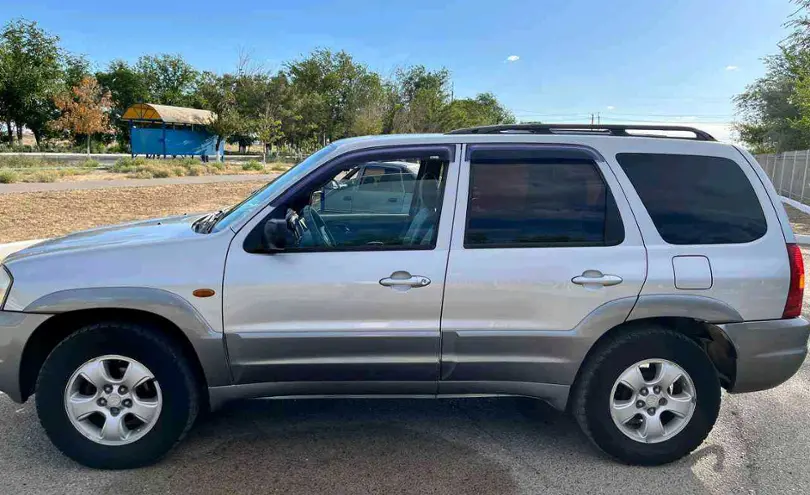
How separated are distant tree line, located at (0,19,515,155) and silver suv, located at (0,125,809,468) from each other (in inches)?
1450

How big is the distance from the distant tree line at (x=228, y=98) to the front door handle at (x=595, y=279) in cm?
3750

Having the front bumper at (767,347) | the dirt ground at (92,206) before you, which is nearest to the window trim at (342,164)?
the front bumper at (767,347)

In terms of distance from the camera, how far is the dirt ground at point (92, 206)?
1068cm

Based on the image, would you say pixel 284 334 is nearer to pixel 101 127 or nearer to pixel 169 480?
pixel 169 480

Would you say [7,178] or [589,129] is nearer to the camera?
[589,129]

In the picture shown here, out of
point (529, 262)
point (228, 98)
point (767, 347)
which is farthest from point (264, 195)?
point (228, 98)

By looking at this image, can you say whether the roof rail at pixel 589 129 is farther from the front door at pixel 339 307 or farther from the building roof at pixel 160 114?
the building roof at pixel 160 114

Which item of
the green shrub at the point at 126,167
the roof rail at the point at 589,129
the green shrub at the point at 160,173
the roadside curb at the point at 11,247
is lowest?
the roadside curb at the point at 11,247

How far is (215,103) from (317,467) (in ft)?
126

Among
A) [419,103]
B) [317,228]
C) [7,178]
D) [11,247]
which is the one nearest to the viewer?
[317,228]

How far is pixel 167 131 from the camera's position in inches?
1531

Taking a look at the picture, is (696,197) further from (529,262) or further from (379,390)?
(379,390)

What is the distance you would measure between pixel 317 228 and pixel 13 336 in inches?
65.8

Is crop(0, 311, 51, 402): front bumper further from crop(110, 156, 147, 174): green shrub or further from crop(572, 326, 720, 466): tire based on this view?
crop(110, 156, 147, 174): green shrub
